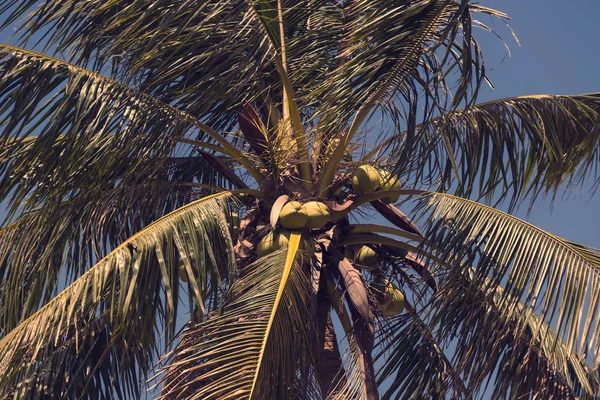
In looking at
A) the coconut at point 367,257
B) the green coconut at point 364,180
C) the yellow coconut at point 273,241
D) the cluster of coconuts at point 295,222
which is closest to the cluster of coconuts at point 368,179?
the green coconut at point 364,180

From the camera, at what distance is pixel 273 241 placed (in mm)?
6531

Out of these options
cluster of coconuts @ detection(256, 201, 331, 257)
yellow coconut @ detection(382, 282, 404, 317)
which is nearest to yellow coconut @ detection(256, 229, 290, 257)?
cluster of coconuts @ detection(256, 201, 331, 257)

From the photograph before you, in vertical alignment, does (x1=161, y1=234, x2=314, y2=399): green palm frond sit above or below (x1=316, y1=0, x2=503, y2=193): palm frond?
below

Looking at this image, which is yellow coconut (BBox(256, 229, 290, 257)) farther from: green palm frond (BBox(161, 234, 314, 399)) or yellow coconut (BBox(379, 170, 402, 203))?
yellow coconut (BBox(379, 170, 402, 203))

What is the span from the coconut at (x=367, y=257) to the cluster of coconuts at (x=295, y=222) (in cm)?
72

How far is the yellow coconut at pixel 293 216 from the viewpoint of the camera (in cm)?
647

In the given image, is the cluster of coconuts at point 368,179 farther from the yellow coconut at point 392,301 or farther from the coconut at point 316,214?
the yellow coconut at point 392,301

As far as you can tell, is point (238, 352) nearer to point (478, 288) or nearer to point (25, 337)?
point (25, 337)

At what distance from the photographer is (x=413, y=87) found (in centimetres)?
692

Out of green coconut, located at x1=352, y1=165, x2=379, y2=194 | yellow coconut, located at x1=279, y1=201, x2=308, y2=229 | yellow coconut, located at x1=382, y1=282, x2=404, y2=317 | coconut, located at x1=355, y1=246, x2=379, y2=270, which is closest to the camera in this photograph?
yellow coconut, located at x1=279, y1=201, x2=308, y2=229

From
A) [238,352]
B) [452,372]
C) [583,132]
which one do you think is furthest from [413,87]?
[238,352]

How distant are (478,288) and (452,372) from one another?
598 millimetres

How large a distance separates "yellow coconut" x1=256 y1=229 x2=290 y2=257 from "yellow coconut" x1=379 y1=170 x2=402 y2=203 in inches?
33.0

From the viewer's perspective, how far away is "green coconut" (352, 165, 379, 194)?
6.91 m
